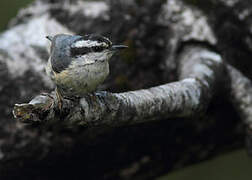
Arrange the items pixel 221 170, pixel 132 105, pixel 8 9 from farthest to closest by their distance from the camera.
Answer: pixel 8 9 → pixel 221 170 → pixel 132 105

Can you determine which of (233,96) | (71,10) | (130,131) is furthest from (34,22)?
(233,96)

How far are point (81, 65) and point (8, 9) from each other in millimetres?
2978

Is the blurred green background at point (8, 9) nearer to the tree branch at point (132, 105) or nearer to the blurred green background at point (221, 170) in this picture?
the blurred green background at point (221, 170)

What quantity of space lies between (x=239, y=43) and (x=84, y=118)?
72.5 inches

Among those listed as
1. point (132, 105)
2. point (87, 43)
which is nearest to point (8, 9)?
point (87, 43)

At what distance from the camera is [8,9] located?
15.0 ft

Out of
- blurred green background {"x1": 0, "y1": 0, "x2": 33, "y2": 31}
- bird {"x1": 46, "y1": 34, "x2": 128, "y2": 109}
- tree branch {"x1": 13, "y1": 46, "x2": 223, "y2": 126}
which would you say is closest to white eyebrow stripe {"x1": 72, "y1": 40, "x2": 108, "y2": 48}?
bird {"x1": 46, "y1": 34, "x2": 128, "y2": 109}

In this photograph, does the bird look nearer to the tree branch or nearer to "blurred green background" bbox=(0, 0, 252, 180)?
the tree branch

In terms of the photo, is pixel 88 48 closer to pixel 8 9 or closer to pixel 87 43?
pixel 87 43

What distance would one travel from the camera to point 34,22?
10.3ft

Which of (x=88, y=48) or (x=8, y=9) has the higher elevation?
(x=8, y=9)

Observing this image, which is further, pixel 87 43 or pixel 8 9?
pixel 8 9

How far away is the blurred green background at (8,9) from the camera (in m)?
4.51

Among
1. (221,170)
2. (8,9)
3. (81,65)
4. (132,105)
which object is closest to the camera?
(81,65)
